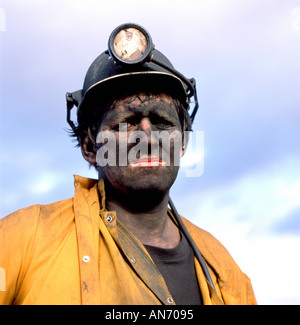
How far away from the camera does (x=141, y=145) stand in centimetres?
267

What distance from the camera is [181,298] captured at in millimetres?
2617

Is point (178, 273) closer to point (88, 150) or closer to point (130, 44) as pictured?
point (88, 150)

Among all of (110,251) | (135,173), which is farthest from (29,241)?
(135,173)

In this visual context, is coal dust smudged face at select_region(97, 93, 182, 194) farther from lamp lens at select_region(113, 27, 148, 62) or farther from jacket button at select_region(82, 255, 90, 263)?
jacket button at select_region(82, 255, 90, 263)

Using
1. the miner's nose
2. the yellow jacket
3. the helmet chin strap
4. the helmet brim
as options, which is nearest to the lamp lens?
the helmet brim

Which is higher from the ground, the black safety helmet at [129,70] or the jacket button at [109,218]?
the black safety helmet at [129,70]

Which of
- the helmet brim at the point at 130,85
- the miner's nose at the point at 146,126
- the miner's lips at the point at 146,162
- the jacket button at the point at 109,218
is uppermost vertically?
the helmet brim at the point at 130,85

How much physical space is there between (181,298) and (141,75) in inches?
54.8

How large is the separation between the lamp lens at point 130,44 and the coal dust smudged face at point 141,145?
0.25 metres

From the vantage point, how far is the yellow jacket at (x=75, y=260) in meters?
2.29

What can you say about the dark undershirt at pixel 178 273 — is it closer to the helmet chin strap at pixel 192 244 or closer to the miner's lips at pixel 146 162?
the helmet chin strap at pixel 192 244

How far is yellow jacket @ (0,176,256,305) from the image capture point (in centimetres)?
229

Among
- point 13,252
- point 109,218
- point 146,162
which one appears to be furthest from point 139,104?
point 13,252

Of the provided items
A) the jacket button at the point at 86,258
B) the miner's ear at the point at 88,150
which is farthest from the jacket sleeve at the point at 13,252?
the miner's ear at the point at 88,150
